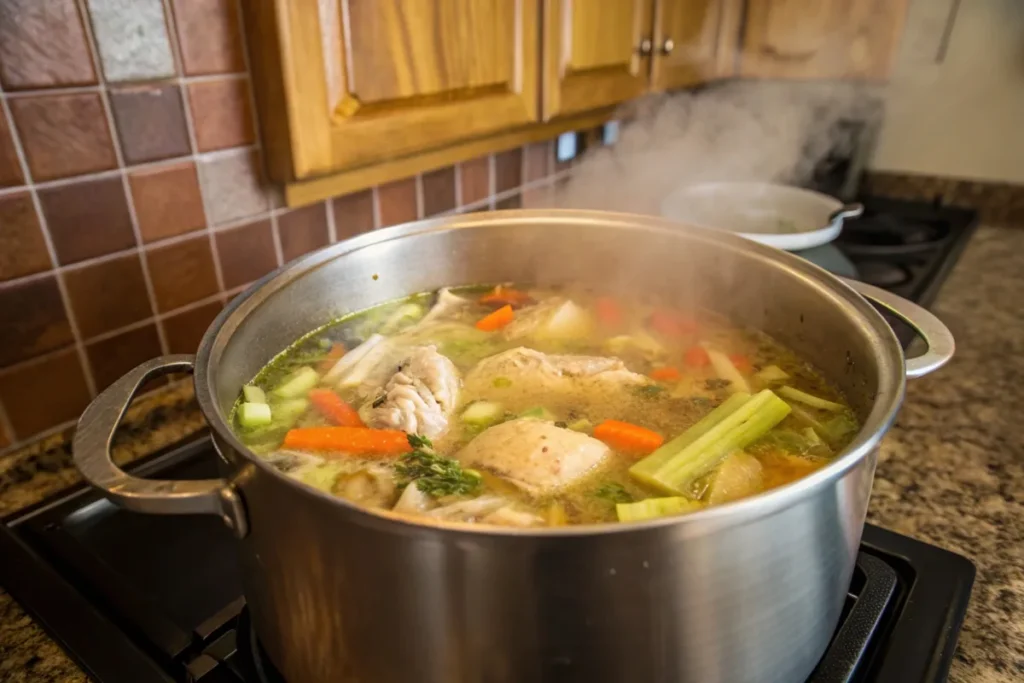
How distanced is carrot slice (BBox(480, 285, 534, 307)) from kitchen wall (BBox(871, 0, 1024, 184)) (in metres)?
1.72

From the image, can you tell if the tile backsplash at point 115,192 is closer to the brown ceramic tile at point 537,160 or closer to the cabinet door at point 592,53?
the cabinet door at point 592,53

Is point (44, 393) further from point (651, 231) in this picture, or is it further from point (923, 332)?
point (923, 332)

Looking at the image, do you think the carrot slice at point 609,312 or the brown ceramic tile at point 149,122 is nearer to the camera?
the brown ceramic tile at point 149,122

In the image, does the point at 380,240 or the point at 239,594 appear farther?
the point at 380,240

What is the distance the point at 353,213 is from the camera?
1329 millimetres

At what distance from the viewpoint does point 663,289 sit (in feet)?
3.96

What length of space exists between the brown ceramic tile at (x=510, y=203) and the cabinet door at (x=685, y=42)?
0.43m

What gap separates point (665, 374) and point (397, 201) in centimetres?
66

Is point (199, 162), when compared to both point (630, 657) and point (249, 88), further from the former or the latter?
point (630, 657)

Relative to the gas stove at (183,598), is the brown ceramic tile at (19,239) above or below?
above

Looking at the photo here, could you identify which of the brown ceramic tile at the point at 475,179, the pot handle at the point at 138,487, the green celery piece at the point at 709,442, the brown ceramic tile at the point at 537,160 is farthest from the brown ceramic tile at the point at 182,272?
the brown ceramic tile at the point at 537,160

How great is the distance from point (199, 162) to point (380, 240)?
29 cm

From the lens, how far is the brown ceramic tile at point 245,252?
1.13 metres

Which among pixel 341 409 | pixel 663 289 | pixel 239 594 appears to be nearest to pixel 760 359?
pixel 663 289
